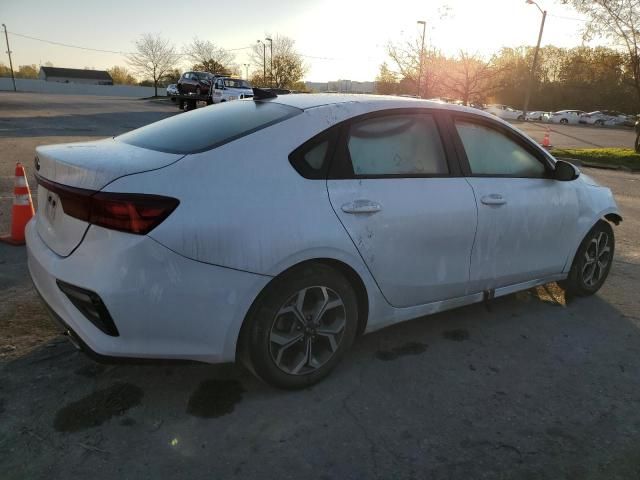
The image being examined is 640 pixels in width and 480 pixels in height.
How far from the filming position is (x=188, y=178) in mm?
2338

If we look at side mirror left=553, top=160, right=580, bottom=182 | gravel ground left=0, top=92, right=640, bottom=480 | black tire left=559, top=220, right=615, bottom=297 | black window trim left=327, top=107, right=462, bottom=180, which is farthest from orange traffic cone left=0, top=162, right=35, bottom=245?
black tire left=559, top=220, right=615, bottom=297

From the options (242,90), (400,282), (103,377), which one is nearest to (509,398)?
(400,282)

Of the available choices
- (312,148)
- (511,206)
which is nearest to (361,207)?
(312,148)

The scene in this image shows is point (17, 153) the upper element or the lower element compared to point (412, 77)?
lower

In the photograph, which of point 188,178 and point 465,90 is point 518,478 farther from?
point 465,90

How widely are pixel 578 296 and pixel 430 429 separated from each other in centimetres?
249

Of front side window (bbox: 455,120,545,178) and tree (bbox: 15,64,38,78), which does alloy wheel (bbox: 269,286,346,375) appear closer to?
front side window (bbox: 455,120,545,178)

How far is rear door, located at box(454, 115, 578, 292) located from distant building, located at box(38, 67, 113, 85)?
348 ft

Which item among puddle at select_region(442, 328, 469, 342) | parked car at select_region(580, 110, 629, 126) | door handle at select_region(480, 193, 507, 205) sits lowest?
parked car at select_region(580, 110, 629, 126)

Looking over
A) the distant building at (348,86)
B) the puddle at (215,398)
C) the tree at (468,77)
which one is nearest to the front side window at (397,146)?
the puddle at (215,398)

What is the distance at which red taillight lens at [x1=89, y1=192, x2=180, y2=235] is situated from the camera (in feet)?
7.24

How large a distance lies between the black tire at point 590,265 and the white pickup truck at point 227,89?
2448 centimetres

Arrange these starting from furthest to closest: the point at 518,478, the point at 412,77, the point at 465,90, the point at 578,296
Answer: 1. the point at 412,77
2. the point at 465,90
3. the point at 578,296
4. the point at 518,478

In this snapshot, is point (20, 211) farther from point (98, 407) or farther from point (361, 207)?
point (361, 207)
